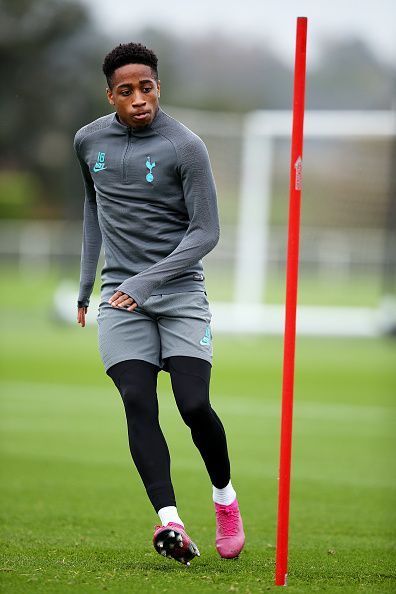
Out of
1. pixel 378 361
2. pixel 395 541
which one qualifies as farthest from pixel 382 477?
pixel 378 361

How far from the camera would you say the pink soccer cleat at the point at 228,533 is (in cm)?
648

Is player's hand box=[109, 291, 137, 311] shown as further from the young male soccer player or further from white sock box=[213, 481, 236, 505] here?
white sock box=[213, 481, 236, 505]

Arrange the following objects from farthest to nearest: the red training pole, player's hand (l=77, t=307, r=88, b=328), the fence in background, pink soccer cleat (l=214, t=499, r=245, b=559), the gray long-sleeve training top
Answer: the fence in background
player's hand (l=77, t=307, r=88, b=328)
pink soccer cleat (l=214, t=499, r=245, b=559)
the gray long-sleeve training top
the red training pole

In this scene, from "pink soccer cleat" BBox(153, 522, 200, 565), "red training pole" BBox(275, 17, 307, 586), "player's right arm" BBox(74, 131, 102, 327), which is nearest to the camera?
"red training pole" BBox(275, 17, 307, 586)

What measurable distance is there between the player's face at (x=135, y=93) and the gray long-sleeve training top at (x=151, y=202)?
99mm

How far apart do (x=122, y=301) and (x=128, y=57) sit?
3.72 feet

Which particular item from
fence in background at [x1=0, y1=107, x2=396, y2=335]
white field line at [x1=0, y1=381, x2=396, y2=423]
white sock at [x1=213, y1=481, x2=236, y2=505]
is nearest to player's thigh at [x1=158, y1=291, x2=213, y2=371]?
white sock at [x1=213, y1=481, x2=236, y2=505]

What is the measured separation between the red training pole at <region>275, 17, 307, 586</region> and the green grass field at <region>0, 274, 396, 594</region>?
10.3 inches

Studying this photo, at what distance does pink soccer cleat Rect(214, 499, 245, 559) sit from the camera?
6477mm

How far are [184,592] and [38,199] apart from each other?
179 feet

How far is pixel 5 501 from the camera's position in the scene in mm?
9000

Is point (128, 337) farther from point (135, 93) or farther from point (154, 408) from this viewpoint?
point (135, 93)

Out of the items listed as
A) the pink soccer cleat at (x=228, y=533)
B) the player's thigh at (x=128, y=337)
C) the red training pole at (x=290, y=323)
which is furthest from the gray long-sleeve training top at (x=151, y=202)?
the pink soccer cleat at (x=228, y=533)

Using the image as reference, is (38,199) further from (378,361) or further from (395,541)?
(395,541)
